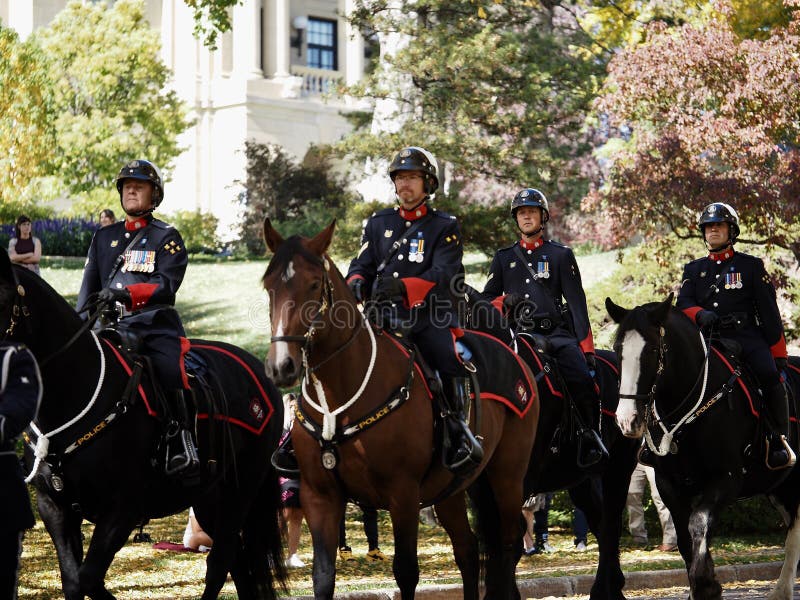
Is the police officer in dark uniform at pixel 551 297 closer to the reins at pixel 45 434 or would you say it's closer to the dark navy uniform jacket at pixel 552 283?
the dark navy uniform jacket at pixel 552 283

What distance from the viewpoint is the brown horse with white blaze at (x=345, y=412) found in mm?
7090

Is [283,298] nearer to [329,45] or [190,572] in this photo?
[190,572]

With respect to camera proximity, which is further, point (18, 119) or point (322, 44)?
point (322, 44)

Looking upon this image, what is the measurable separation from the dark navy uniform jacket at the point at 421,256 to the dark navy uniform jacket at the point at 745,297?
3.25 metres

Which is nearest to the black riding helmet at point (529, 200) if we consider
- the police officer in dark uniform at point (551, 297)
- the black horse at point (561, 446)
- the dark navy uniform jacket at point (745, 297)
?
the police officer in dark uniform at point (551, 297)

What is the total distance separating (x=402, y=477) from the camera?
7875mm

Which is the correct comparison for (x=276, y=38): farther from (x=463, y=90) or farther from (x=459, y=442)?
(x=459, y=442)

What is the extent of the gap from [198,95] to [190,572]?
42.1 metres

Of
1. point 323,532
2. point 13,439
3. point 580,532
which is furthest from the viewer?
point 580,532

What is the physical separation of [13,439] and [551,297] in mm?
6125

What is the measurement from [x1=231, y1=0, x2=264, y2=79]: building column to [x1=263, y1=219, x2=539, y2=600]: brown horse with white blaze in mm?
45904

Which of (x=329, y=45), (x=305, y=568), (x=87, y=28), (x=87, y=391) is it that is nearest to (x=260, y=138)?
(x=329, y=45)

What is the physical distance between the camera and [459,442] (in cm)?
821

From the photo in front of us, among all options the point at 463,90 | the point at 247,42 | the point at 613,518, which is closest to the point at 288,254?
the point at 613,518
